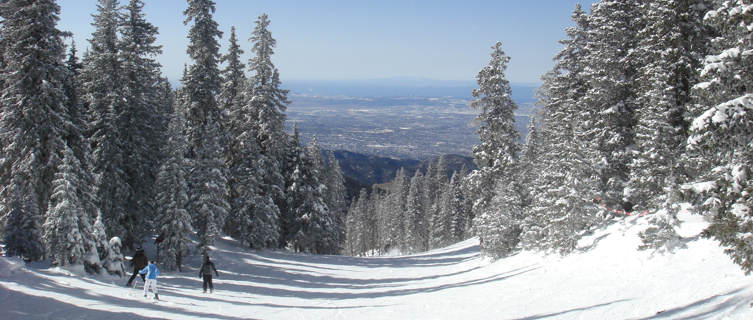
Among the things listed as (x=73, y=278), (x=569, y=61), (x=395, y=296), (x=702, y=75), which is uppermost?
(x=569, y=61)

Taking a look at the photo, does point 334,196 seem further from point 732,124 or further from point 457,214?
point 732,124

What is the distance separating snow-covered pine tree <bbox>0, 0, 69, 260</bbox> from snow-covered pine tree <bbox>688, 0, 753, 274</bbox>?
77.7 feet

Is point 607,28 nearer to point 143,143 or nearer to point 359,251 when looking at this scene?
point 143,143

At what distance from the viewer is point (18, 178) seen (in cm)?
1997

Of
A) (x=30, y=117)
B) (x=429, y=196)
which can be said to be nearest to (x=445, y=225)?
(x=429, y=196)

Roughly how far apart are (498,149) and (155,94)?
21668mm

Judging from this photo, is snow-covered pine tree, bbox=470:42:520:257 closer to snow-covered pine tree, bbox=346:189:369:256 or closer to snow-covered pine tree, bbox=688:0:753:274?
snow-covered pine tree, bbox=688:0:753:274

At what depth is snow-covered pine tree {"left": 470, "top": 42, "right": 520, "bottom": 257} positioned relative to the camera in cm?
2734

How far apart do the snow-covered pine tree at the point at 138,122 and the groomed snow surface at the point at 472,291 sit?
14.1 ft

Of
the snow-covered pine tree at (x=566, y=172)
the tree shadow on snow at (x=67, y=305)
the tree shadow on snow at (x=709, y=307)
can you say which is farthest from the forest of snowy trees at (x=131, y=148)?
the tree shadow on snow at (x=709, y=307)

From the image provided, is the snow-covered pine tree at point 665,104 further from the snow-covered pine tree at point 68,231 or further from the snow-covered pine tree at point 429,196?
the snow-covered pine tree at point 429,196

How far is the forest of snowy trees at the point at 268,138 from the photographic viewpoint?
1222 cm

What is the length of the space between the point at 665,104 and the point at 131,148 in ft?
82.2

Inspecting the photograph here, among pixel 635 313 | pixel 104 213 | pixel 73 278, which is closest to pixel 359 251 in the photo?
pixel 104 213
